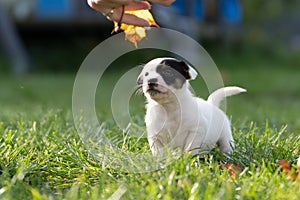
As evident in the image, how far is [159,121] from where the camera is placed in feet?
9.61

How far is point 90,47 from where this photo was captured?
42.9ft

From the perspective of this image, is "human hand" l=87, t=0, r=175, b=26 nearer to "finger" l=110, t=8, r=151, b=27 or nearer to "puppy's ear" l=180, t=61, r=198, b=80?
"finger" l=110, t=8, r=151, b=27

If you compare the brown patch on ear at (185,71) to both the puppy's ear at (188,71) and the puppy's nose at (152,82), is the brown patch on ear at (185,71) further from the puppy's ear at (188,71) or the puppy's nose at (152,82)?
the puppy's nose at (152,82)

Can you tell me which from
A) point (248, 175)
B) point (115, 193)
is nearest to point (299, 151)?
point (248, 175)

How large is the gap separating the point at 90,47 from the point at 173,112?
1033cm

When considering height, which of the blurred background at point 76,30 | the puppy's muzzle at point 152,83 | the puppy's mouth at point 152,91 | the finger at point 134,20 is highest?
the finger at point 134,20

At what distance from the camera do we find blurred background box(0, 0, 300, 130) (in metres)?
9.66

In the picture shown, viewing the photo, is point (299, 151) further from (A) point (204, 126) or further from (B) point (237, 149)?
(A) point (204, 126)

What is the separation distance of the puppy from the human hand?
0.24 m

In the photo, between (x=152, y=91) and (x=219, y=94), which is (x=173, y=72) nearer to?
(x=152, y=91)

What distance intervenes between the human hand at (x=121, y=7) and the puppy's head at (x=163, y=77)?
26cm

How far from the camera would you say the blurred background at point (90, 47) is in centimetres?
966

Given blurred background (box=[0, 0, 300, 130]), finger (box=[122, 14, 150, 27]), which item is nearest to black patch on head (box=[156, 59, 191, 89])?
finger (box=[122, 14, 150, 27])

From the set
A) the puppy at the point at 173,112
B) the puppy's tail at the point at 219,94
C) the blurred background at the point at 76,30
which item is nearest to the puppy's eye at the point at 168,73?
the puppy at the point at 173,112
